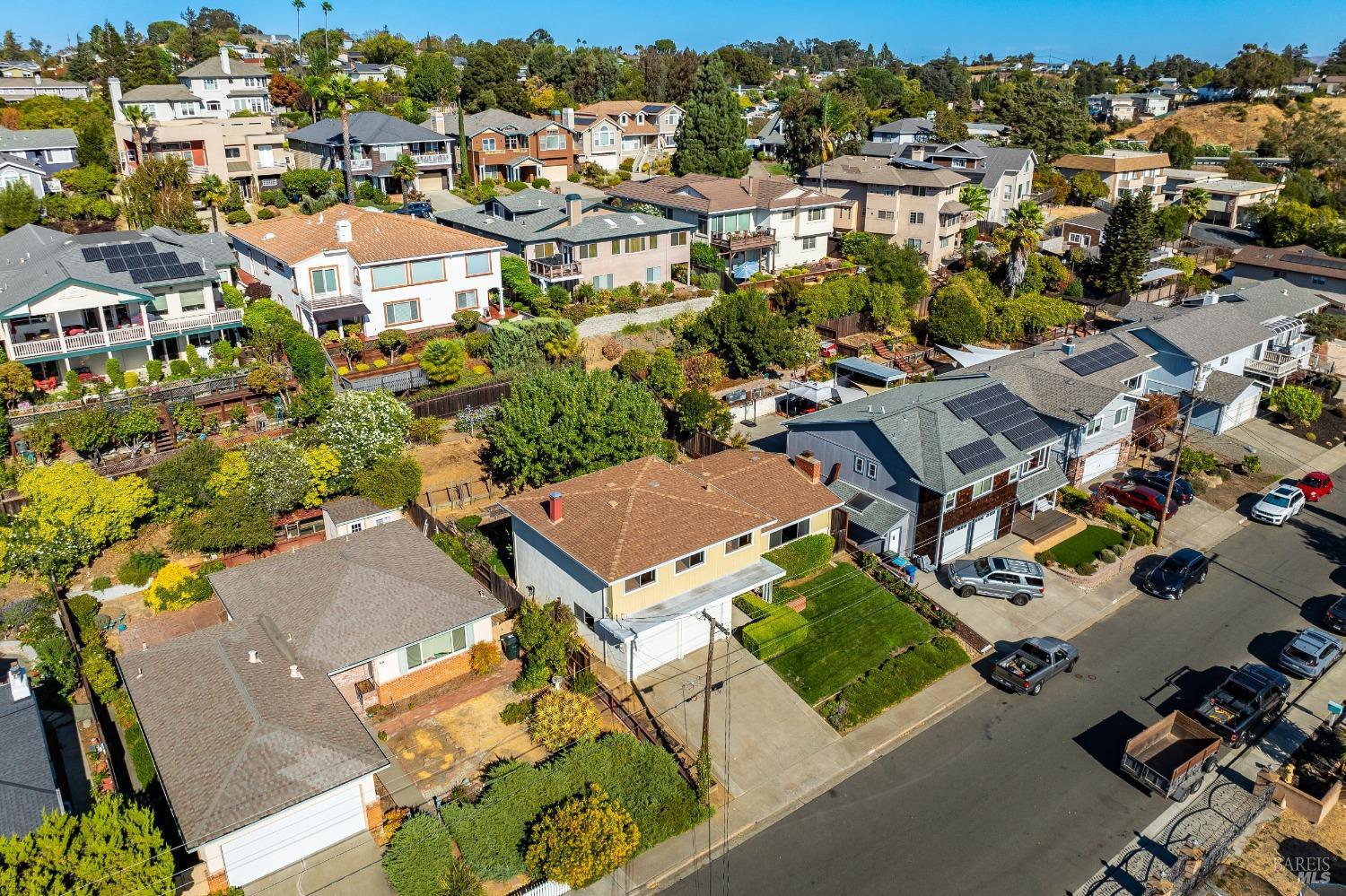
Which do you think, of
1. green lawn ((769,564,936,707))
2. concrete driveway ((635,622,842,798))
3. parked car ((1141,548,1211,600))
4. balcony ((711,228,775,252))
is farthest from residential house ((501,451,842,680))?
balcony ((711,228,775,252))

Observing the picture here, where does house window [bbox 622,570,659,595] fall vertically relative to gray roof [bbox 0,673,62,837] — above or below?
above

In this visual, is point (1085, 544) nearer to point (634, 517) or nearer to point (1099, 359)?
point (1099, 359)

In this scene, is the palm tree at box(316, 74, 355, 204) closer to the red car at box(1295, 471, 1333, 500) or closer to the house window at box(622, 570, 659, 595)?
the house window at box(622, 570, 659, 595)

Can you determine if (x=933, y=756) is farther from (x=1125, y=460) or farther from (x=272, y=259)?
(x=272, y=259)

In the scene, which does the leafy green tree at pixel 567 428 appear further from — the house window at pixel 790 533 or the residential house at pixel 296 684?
the house window at pixel 790 533

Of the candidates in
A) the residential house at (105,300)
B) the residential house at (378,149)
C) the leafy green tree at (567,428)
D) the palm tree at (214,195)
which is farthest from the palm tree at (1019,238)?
the palm tree at (214,195)

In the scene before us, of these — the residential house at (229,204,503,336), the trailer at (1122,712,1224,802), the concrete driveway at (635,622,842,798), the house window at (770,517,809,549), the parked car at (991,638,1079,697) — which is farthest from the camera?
the residential house at (229,204,503,336)
